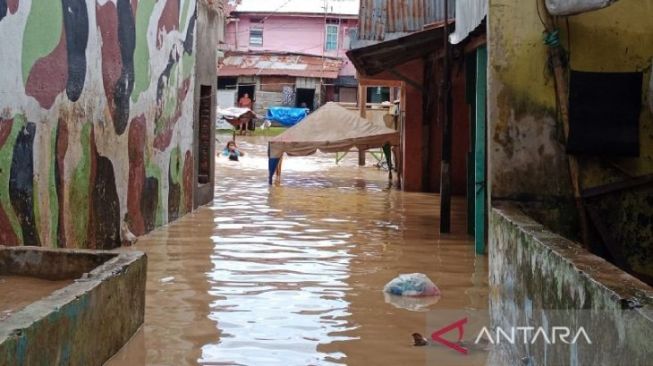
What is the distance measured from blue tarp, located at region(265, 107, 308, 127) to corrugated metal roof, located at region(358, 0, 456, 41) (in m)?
24.7

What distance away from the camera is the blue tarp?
39594 mm

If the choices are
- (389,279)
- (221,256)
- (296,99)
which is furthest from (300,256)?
(296,99)

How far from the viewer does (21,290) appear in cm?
527

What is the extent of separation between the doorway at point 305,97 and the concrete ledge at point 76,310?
3640 centimetres

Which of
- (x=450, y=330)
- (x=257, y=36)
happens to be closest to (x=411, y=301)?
(x=450, y=330)

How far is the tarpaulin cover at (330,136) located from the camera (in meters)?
18.6

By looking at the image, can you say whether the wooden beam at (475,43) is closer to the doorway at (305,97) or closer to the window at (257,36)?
the doorway at (305,97)

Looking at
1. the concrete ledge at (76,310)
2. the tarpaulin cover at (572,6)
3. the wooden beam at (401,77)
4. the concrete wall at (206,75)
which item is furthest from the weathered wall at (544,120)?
the concrete wall at (206,75)

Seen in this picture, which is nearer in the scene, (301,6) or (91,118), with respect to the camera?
(91,118)

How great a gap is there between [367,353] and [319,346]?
1.11ft

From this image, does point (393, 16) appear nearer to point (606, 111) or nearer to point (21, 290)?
point (606, 111)

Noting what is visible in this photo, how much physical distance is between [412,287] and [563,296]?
127 inches

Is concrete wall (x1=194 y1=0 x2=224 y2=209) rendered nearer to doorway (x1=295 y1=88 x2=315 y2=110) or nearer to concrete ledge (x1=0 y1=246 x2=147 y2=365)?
concrete ledge (x1=0 y1=246 x2=147 y2=365)

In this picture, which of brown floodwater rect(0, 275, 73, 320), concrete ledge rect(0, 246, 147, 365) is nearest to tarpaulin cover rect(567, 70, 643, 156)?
concrete ledge rect(0, 246, 147, 365)
